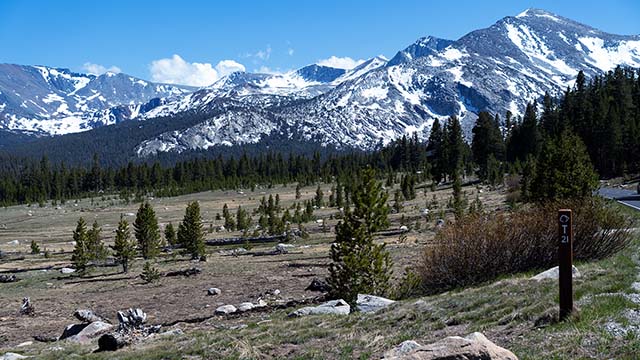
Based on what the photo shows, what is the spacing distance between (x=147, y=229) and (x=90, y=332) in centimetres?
2140

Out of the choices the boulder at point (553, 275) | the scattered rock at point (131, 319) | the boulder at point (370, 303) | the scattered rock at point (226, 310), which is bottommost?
the scattered rock at point (226, 310)

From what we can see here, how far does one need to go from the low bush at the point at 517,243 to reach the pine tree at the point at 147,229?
84.2 feet

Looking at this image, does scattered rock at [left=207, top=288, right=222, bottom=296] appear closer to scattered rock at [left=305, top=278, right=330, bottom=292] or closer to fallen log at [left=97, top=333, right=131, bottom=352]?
scattered rock at [left=305, top=278, right=330, bottom=292]

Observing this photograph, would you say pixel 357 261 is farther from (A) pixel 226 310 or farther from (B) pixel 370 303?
(A) pixel 226 310

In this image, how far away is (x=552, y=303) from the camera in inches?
426

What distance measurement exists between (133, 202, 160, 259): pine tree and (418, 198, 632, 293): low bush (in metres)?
25.7

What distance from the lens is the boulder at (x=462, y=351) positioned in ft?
25.5

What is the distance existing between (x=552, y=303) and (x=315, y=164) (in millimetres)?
147074

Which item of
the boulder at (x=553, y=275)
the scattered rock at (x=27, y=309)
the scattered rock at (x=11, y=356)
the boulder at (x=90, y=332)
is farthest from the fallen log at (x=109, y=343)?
the scattered rock at (x=27, y=309)

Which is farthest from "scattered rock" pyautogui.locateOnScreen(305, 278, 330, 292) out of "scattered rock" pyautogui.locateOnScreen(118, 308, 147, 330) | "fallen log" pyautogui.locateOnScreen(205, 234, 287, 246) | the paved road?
"fallen log" pyautogui.locateOnScreen(205, 234, 287, 246)

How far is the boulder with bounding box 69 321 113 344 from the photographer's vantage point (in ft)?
57.3

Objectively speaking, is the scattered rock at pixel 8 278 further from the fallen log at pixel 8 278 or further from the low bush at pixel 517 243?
the low bush at pixel 517 243

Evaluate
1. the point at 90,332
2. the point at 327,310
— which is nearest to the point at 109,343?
the point at 90,332

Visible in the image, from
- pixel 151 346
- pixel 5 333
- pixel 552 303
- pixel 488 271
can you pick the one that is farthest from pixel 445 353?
pixel 5 333
